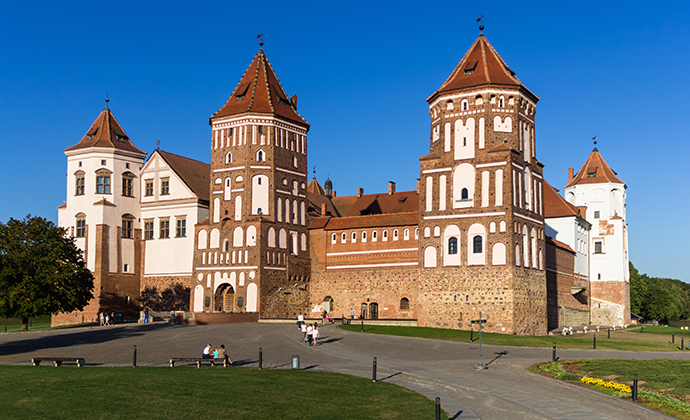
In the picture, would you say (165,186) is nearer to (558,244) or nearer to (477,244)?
(477,244)

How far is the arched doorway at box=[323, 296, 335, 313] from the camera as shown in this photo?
63375 millimetres

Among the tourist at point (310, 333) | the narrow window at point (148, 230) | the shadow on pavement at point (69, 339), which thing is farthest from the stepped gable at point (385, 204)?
the tourist at point (310, 333)

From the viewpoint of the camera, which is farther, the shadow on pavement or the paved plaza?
the shadow on pavement

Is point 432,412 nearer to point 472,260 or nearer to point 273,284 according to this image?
point 472,260

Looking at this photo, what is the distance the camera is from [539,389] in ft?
75.7

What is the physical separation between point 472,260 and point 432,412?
34698 mm

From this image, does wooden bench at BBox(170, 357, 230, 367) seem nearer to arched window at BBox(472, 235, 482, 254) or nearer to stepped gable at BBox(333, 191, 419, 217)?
arched window at BBox(472, 235, 482, 254)

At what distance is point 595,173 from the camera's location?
85562 mm

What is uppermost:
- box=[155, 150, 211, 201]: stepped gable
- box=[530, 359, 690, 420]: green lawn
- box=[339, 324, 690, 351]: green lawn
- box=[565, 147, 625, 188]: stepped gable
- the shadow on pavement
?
box=[565, 147, 625, 188]: stepped gable

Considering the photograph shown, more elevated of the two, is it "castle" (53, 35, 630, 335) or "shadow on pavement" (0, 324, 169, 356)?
"castle" (53, 35, 630, 335)

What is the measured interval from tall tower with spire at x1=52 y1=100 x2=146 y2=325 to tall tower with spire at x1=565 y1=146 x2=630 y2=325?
5177 centimetres

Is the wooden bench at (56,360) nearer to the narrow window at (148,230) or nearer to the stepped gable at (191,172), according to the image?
the stepped gable at (191,172)

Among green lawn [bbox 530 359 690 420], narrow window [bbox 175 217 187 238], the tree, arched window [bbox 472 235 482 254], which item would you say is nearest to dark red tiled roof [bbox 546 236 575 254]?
arched window [bbox 472 235 482 254]

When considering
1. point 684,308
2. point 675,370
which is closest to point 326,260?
point 675,370
